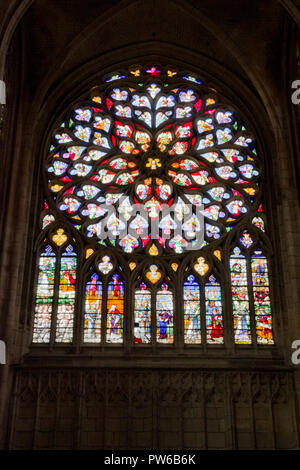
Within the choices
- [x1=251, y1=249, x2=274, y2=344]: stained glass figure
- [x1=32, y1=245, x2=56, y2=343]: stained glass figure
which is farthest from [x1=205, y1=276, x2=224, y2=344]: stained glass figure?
[x1=32, y1=245, x2=56, y2=343]: stained glass figure

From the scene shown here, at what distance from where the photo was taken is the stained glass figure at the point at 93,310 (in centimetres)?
1198

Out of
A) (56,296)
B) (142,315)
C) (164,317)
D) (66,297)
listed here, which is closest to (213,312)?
(164,317)

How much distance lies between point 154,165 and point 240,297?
321 centimetres

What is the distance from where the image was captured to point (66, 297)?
1228 cm

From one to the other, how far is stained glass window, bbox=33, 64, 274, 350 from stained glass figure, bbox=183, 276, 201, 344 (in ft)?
0.06

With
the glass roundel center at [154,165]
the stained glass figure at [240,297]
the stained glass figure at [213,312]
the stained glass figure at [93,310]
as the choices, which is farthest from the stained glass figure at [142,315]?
the stained glass figure at [240,297]

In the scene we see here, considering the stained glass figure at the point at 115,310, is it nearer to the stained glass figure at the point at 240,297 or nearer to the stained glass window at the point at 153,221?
the stained glass window at the point at 153,221

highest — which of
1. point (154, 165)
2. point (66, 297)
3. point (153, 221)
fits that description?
point (154, 165)

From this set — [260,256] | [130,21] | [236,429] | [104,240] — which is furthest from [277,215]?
[130,21]

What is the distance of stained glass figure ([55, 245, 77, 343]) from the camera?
1198cm

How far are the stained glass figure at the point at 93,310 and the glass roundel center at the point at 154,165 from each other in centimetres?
83

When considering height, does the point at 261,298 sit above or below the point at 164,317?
above

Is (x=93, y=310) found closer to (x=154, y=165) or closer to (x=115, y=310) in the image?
(x=115, y=310)

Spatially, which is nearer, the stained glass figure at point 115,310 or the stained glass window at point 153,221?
the stained glass figure at point 115,310
